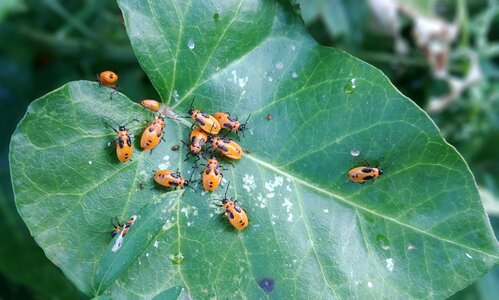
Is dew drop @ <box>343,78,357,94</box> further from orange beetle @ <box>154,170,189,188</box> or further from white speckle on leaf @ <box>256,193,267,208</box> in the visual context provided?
orange beetle @ <box>154,170,189,188</box>

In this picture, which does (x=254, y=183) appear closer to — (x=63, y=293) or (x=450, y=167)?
(x=450, y=167)

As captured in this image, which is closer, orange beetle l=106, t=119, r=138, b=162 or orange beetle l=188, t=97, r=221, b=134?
orange beetle l=106, t=119, r=138, b=162

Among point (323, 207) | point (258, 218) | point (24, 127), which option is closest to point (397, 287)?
point (323, 207)

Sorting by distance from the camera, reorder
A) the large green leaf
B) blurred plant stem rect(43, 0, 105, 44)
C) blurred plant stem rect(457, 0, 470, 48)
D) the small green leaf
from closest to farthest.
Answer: the small green leaf < the large green leaf < blurred plant stem rect(43, 0, 105, 44) < blurred plant stem rect(457, 0, 470, 48)

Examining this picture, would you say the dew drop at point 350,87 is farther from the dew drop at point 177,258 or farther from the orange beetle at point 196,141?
the dew drop at point 177,258

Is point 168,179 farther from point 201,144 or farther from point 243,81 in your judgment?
point 243,81

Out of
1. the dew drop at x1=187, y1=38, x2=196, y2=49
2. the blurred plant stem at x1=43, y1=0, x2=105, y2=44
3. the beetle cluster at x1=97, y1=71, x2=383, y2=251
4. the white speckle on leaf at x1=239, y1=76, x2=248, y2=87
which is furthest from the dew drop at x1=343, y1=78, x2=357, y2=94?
the blurred plant stem at x1=43, y1=0, x2=105, y2=44

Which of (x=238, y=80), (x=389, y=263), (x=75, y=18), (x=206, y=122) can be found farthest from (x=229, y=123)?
(x=75, y=18)
